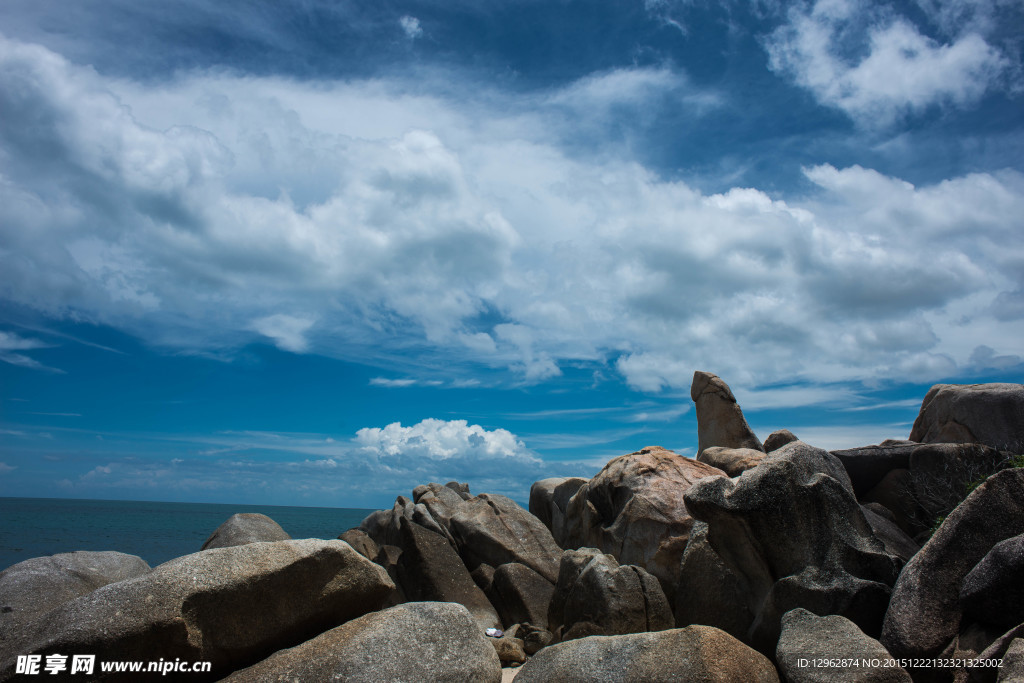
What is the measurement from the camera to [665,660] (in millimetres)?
8469

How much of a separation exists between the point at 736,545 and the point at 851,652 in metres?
3.18

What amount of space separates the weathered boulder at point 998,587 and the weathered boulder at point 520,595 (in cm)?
848

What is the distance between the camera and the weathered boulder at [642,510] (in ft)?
46.9

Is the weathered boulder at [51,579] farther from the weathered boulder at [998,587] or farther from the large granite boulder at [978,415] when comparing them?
the large granite boulder at [978,415]

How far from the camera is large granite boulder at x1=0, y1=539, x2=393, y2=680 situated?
8.56 meters

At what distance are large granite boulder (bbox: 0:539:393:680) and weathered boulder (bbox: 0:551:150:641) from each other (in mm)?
2646

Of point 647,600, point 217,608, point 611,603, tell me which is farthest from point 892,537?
point 217,608

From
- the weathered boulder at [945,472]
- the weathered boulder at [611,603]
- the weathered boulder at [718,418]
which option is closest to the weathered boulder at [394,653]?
the weathered boulder at [611,603]

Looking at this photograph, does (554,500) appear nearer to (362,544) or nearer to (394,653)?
(362,544)

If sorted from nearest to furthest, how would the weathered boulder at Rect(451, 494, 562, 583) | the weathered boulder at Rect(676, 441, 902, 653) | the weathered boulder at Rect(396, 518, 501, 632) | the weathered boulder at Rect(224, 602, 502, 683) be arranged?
the weathered boulder at Rect(224, 602, 502, 683) → the weathered boulder at Rect(676, 441, 902, 653) → the weathered boulder at Rect(396, 518, 501, 632) → the weathered boulder at Rect(451, 494, 562, 583)

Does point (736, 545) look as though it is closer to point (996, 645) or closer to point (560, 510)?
point (996, 645)

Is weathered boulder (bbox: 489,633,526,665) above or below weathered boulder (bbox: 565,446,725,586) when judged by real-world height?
below

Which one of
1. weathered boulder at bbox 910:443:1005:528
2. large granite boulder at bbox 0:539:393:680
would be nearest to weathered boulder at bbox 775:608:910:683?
large granite boulder at bbox 0:539:393:680

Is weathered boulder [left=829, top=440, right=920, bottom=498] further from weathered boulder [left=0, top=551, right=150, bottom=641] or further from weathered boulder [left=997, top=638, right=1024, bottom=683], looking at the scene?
weathered boulder [left=0, top=551, right=150, bottom=641]
